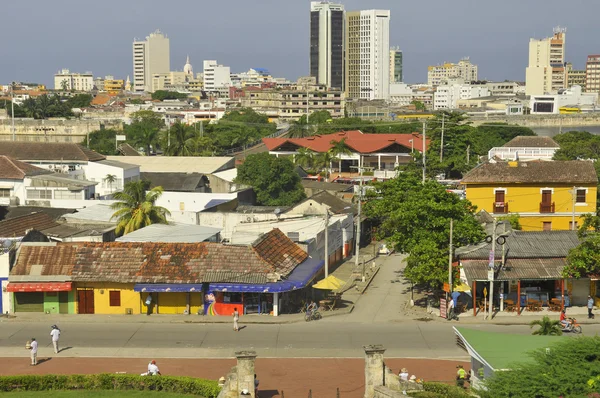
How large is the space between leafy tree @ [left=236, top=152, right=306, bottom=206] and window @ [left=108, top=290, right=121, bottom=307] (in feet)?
96.3

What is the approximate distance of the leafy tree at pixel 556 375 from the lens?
19.1 metres

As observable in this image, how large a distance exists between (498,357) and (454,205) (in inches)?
600

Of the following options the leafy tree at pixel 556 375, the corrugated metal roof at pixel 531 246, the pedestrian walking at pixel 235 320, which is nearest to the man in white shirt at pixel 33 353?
the pedestrian walking at pixel 235 320

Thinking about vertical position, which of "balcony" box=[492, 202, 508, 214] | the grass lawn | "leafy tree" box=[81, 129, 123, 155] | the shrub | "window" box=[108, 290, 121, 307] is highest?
"leafy tree" box=[81, 129, 123, 155]

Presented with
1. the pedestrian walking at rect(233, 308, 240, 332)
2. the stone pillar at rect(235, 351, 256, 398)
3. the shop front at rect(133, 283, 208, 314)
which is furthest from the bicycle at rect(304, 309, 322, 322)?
the stone pillar at rect(235, 351, 256, 398)

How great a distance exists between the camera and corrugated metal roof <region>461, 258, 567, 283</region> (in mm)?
35438

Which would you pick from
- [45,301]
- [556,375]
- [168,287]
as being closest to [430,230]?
[168,287]

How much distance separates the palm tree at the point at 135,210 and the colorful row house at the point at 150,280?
7861mm

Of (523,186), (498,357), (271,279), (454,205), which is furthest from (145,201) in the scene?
(498,357)

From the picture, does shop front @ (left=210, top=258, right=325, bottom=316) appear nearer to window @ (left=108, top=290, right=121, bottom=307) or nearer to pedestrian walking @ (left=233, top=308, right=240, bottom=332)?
pedestrian walking @ (left=233, top=308, right=240, bottom=332)

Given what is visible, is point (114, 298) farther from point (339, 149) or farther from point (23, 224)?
point (339, 149)

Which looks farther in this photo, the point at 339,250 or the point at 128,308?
the point at 339,250

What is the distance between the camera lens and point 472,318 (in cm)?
3488

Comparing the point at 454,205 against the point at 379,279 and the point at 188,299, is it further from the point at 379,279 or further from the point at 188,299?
the point at 188,299
